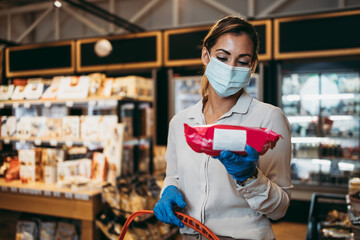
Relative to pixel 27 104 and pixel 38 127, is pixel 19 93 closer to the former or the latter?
pixel 27 104

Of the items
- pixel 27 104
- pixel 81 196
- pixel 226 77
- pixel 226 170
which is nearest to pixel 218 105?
pixel 226 77

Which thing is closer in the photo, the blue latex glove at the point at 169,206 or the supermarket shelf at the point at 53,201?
the blue latex glove at the point at 169,206

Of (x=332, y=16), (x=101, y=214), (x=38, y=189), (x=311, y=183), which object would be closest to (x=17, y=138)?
(x=38, y=189)

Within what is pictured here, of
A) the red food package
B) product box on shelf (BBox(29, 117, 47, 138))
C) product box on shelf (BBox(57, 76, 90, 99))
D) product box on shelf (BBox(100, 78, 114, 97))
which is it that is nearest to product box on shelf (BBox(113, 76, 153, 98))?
product box on shelf (BBox(100, 78, 114, 97))

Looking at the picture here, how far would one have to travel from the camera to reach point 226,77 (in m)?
1.27

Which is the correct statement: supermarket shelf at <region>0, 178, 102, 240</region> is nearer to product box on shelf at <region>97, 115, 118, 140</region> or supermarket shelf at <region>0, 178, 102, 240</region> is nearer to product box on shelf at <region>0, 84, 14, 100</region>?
product box on shelf at <region>97, 115, 118, 140</region>

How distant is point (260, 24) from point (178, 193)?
12.5ft

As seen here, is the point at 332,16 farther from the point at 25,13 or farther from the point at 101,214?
the point at 25,13

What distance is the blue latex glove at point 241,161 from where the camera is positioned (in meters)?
0.92

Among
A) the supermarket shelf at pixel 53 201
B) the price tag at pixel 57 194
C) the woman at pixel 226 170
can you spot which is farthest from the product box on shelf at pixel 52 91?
the woman at pixel 226 170

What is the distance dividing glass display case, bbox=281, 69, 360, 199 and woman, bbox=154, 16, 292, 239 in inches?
139

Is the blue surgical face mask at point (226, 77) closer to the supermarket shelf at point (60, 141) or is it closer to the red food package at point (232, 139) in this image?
the red food package at point (232, 139)

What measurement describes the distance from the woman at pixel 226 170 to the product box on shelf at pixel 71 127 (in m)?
2.40

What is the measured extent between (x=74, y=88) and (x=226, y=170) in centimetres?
274
